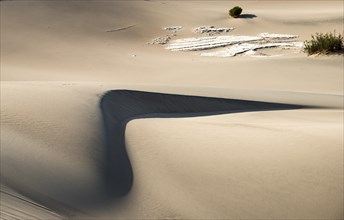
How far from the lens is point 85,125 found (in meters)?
6.07

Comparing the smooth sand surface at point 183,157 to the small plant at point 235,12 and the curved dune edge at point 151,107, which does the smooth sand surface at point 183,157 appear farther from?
the small plant at point 235,12

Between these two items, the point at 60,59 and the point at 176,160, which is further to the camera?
the point at 60,59

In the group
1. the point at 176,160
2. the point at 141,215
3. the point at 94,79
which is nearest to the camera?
the point at 141,215

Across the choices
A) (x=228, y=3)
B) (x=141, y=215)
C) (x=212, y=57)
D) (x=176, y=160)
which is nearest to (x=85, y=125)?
(x=176, y=160)

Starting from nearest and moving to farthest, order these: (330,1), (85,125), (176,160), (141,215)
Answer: (141,215) → (176,160) → (85,125) → (330,1)

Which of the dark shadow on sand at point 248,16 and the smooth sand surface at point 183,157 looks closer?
the smooth sand surface at point 183,157

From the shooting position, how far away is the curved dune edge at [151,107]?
20.7 ft

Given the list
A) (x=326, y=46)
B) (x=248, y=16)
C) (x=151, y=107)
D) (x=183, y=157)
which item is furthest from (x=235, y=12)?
(x=183, y=157)

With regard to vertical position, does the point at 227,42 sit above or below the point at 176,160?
below

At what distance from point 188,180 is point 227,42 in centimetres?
1175

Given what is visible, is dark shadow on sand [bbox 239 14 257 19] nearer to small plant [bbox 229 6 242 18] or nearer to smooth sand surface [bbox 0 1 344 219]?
small plant [bbox 229 6 242 18]

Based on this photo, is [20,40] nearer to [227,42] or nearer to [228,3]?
[227,42]

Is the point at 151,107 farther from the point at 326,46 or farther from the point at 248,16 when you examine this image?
the point at 248,16

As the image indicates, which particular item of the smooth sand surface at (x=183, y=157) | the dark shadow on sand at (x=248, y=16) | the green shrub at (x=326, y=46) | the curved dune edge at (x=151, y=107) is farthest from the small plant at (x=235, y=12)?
the curved dune edge at (x=151, y=107)
